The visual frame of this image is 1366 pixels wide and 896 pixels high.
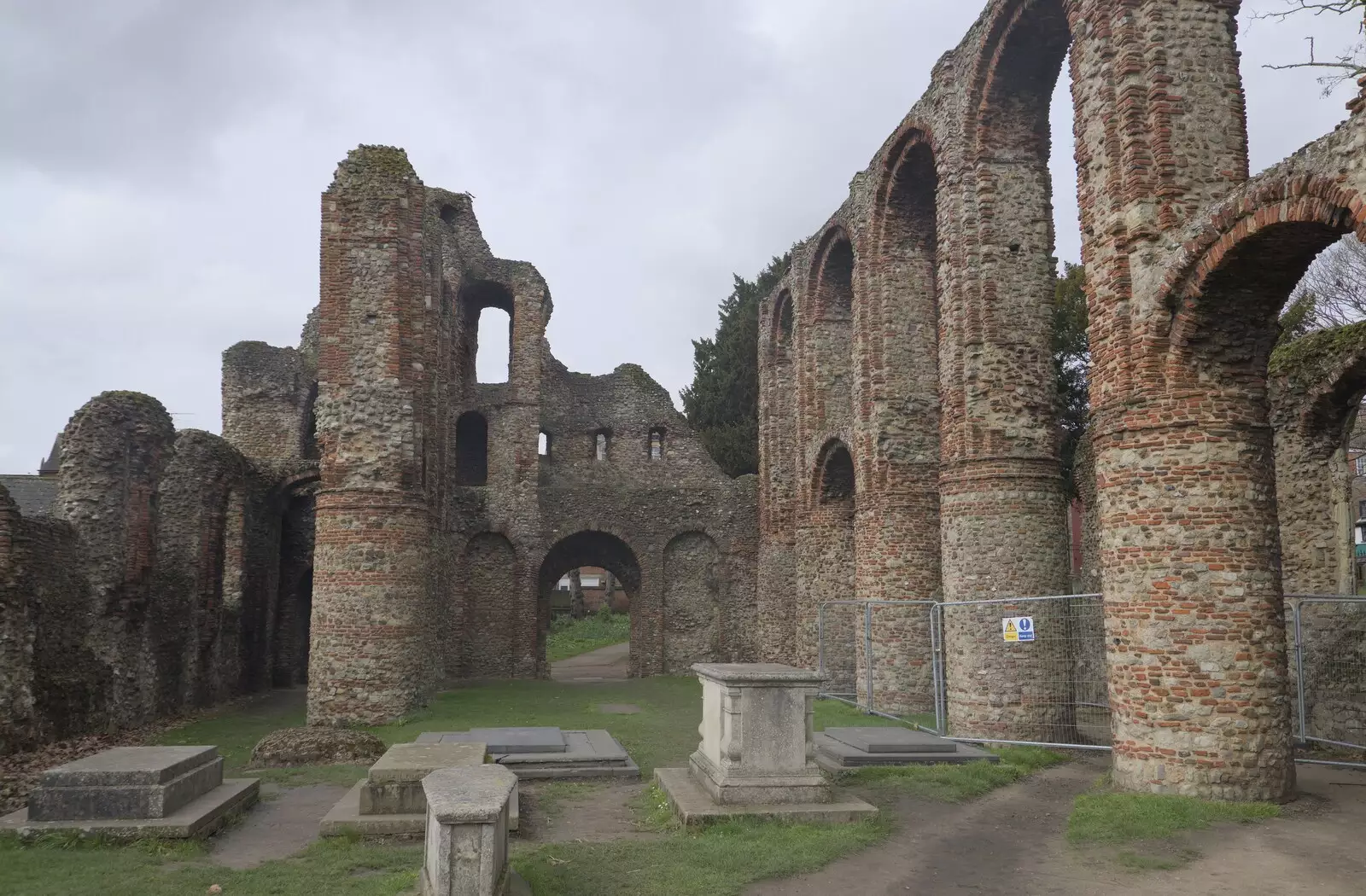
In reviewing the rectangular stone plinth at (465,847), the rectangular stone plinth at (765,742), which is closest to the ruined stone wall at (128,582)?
the rectangular stone plinth at (765,742)

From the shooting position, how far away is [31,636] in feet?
39.8

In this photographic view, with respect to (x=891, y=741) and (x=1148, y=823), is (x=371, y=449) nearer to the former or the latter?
(x=891, y=741)

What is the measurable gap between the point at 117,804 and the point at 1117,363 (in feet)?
29.8

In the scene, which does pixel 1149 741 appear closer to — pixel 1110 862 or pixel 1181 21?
pixel 1110 862

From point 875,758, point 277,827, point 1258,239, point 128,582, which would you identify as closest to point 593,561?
point 128,582

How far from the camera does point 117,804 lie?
7.68m

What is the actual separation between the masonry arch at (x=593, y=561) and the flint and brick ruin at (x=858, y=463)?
11 cm

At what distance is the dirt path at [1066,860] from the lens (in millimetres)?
6625

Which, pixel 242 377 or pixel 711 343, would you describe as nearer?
pixel 242 377

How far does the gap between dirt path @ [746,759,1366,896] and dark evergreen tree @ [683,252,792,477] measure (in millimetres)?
26608

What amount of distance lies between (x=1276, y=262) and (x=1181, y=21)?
8.92ft

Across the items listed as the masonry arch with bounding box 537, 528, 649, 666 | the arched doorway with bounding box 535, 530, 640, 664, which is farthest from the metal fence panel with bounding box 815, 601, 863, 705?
the arched doorway with bounding box 535, 530, 640, 664

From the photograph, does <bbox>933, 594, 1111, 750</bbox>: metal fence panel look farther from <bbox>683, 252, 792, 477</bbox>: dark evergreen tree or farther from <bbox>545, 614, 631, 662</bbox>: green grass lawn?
<bbox>683, 252, 792, 477</bbox>: dark evergreen tree

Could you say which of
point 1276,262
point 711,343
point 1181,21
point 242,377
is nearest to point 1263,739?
point 1276,262
